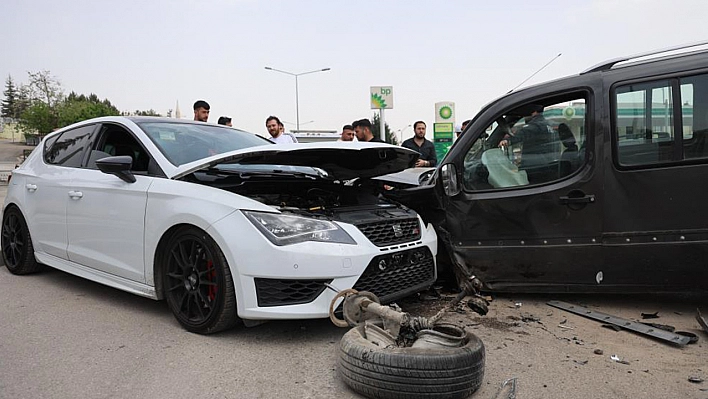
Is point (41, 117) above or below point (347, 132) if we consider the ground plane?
above

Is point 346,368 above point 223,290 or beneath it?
beneath

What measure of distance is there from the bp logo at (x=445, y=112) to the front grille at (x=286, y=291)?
15.6 metres

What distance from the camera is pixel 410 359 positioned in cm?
247

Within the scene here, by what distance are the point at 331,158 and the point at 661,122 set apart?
238 centimetres

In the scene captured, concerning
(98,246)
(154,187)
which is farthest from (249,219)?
(98,246)

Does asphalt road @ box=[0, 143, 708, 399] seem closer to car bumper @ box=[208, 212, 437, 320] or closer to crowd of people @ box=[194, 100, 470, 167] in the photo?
car bumper @ box=[208, 212, 437, 320]

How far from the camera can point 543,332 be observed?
352 cm

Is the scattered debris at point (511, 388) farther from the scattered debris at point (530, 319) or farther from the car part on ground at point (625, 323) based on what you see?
the car part on ground at point (625, 323)

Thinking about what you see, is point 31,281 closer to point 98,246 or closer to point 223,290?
point 98,246

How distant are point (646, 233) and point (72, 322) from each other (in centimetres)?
421

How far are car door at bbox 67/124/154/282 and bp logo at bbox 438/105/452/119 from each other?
14.7 m

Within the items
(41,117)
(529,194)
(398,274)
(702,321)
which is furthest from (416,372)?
(41,117)

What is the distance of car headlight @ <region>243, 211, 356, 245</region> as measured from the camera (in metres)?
3.21

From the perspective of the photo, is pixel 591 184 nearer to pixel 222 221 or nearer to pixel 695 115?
pixel 695 115
